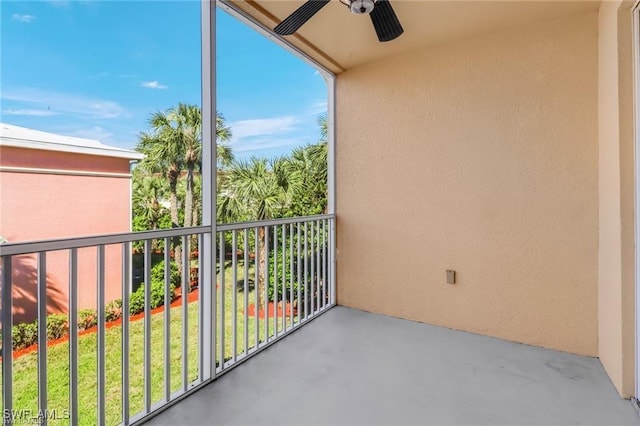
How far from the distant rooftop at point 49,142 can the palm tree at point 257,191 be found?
60.4 inches

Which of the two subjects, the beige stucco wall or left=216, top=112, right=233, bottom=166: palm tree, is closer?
the beige stucco wall

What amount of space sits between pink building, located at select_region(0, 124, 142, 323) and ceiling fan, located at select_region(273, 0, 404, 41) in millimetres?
1190

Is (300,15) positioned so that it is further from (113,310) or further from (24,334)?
(24,334)

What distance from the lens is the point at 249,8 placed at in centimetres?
226

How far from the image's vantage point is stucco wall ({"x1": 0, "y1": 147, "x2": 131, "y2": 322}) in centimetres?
132

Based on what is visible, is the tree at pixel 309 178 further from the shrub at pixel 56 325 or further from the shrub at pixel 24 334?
the shrub at pixel 24 334

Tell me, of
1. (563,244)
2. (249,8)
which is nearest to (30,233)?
(249,8)

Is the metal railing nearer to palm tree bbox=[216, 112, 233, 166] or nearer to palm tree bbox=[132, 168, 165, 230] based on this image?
palm tree bbox=[132, 168, 165, 230]

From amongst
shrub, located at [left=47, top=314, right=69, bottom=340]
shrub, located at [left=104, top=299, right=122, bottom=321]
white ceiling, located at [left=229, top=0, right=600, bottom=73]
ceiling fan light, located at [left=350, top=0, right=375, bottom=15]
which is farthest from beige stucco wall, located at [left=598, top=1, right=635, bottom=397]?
shrub, located at [left=47, top=314, right=69, bottom=340]

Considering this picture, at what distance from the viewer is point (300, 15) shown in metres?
1.88

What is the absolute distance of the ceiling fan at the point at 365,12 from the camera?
5.87ft

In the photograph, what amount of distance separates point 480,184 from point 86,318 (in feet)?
9.22

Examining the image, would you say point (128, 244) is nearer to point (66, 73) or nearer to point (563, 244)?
point (66, 73)

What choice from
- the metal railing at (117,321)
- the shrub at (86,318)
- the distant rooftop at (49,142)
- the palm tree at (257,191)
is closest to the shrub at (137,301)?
the metal railing at (117,321)
